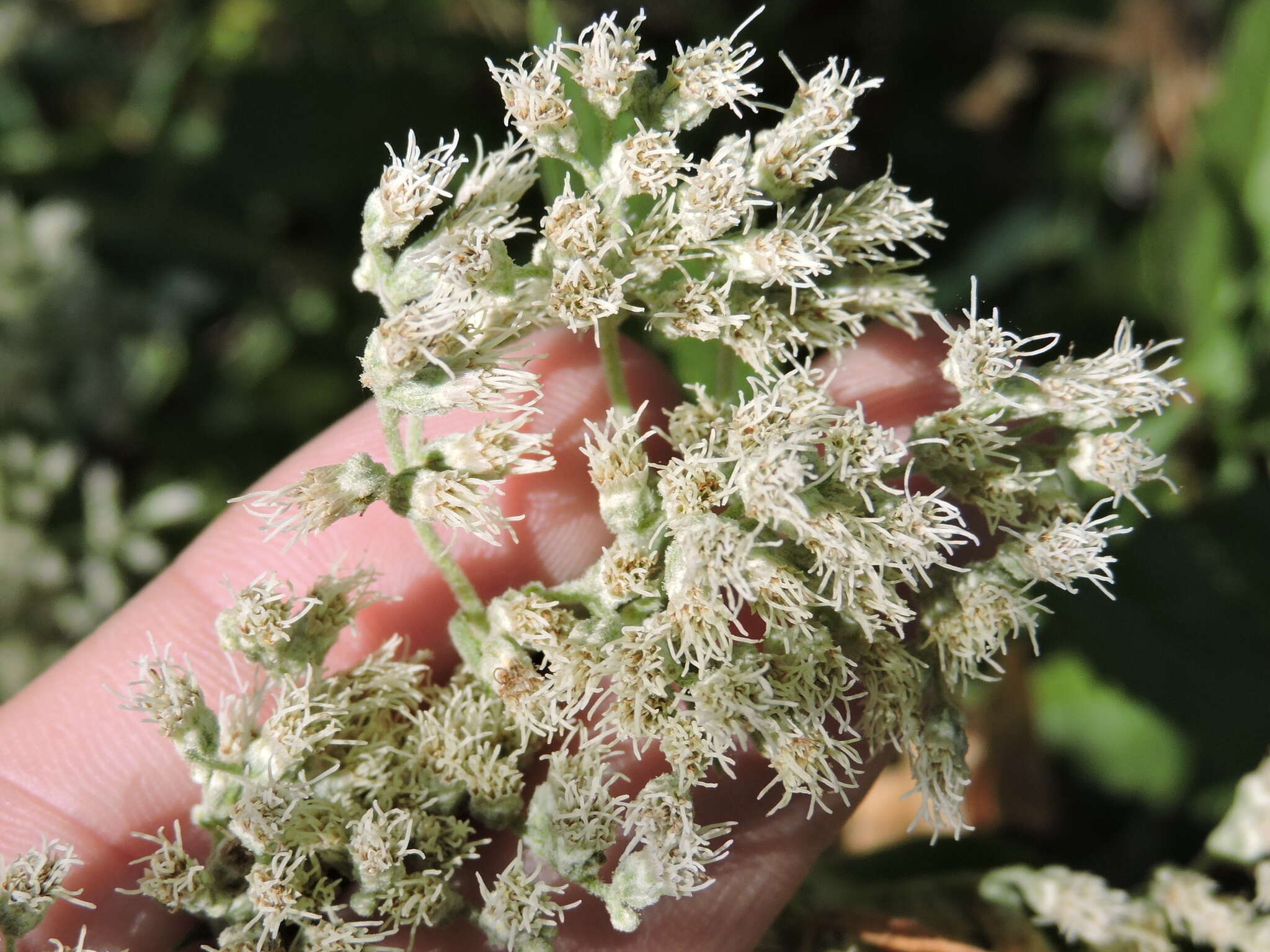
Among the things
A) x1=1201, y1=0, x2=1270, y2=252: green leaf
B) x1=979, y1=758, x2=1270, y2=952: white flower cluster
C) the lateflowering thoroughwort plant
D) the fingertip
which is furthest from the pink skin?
x1=1201, y1=0, x2=1270, y2=252: green leaf

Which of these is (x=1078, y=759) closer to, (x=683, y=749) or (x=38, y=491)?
(x=683, y=749)

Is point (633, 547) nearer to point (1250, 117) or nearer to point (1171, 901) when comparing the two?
point (1171, 901)

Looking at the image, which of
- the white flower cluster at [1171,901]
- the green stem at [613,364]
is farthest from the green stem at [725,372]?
the white flower cluster at [1171,901]

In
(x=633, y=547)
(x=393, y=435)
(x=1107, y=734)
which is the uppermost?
(x=393, y=435)

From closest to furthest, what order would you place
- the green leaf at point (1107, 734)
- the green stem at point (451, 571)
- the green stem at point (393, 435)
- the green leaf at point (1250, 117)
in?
the green stem at point (393, 435)
the green stem at point (451, 571)
the green leaf at point (1250, 117)
the green leaf at point (1107, 734)

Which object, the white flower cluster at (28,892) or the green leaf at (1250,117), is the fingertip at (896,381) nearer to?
the green leaf at (1250,117)

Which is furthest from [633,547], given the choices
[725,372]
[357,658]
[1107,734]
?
[1107,734]
